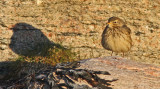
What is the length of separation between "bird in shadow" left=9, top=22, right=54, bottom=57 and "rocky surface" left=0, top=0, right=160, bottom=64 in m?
0.11

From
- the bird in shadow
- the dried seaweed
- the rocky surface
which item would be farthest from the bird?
the dried seaweed

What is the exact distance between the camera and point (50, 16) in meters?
10.9

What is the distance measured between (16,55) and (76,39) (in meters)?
2.45

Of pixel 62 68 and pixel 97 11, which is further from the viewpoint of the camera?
pixel 97 11

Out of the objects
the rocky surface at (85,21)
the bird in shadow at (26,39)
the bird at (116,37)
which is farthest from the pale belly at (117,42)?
the bird in shadow at (26,39)

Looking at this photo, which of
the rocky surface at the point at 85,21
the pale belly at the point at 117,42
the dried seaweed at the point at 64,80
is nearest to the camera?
the dried seaweed at the point at 64,80

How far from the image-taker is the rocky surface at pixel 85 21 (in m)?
10.8

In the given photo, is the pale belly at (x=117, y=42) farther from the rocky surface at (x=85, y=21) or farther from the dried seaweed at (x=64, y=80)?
the dried seaweed at (x=64, y=80)

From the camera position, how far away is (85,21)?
1092 cm

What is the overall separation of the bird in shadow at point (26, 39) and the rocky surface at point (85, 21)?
0.11 meters

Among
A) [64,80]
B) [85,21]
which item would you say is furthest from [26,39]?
[64,80]

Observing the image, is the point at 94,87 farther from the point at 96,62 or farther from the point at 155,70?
the point at 155,70

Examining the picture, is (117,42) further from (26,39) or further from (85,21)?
(26,39)

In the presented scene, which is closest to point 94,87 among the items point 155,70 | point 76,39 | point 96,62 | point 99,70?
point 99,70
